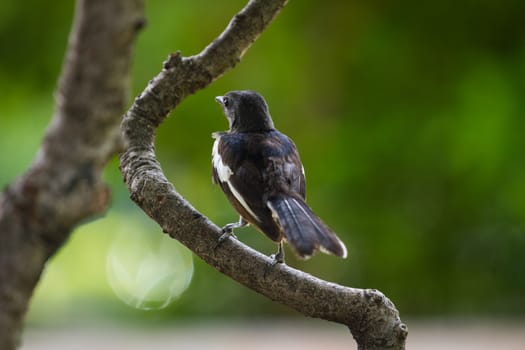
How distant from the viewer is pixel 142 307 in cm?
696

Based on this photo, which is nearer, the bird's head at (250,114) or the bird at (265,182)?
the bird at (265,182)

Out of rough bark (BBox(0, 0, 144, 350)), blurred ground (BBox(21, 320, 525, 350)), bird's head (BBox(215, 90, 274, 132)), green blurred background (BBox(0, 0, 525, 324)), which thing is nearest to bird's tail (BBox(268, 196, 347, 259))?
bird's head (BBox(215, 90, 274, 132))

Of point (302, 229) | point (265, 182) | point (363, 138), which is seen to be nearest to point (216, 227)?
point (302, 229)

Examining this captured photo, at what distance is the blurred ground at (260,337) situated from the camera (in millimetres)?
5566

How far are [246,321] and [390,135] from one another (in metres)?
1.98

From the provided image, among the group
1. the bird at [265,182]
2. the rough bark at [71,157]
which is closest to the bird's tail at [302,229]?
the bird at [265,182]

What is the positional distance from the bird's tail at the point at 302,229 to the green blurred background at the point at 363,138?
13.4ft

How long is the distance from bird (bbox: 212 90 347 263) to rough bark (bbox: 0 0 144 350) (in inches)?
36.4

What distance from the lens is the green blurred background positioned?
6789 millimetres

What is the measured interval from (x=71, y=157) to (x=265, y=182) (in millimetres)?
1559

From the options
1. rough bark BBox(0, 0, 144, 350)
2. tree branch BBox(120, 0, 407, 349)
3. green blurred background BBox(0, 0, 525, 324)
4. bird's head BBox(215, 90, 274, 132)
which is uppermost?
green blurred background BBox(0, 0, 525, 324)

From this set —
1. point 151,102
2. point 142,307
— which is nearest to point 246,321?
point 142,307

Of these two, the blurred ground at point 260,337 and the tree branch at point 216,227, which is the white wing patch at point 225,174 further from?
the blurred ground at point 260,337

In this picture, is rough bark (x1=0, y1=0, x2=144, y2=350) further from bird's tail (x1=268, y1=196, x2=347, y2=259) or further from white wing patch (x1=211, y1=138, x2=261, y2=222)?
white wing patch (x1=211, y1=138, x2=261, y2=222)
